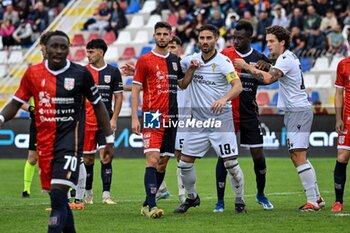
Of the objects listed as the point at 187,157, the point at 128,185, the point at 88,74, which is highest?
the point at 88,74

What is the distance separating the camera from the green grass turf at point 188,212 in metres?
11.5

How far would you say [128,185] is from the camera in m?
19.4

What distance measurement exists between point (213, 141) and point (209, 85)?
78 cm

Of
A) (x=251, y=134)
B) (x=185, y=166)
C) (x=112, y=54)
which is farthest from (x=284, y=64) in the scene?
(x=112, y=54)

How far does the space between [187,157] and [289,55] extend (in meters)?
2.06

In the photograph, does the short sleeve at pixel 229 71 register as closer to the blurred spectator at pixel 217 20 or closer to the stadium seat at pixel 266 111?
the stadium seat at pixel 266 111

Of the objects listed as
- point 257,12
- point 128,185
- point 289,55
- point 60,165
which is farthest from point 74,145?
point 257,12

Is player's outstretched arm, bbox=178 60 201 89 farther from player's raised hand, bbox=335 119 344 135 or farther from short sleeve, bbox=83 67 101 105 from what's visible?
short sleeve, bbox=83 67 101 105

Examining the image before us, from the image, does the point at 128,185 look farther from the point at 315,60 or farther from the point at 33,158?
the point at 315,60

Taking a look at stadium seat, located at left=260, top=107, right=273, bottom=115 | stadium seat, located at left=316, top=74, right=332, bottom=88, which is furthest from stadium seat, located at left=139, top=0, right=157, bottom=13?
stadium seat, located at left=260, top=107, right=273, bottom=115

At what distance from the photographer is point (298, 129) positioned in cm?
1364

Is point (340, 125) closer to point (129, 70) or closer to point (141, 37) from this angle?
point (129, 70)

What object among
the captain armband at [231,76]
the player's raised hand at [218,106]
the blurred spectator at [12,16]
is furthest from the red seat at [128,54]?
the player's raised hand at [218,106]

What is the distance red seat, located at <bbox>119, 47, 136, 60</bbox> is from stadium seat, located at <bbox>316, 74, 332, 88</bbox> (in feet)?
22.9
